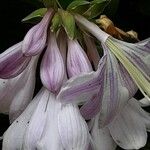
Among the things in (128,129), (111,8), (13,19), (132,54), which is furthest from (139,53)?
(13,19)

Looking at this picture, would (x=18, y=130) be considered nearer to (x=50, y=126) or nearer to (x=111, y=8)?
(x=50, y=126)

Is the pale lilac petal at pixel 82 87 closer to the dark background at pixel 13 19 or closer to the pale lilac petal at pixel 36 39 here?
the pale lilac petal at pixel 36 39

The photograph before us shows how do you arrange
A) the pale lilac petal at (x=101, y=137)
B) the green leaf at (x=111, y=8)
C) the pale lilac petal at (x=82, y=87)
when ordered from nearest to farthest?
the pale lilac petal at (x=82, y=87) → the pale lilac petal at (x=101, y=137) → the green leaf at (x=111, y=8)

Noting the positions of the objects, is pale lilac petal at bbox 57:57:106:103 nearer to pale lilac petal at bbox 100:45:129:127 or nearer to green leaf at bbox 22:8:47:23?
pale lilac petal at bbox 100:45:129:127

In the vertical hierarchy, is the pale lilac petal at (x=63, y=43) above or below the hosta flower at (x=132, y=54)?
above

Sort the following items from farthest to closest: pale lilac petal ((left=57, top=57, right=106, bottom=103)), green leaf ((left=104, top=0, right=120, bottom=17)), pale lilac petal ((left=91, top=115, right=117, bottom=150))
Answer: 1. green leaf ((left=104, top=0, right=120, bottom=17))
2. pale lilac petal ((left=91, top=115, right=117, bottom=150))
3. pale lilac petal ((left=57, top=57, right=106, bottom=103))

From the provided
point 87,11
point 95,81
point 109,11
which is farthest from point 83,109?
point 109,11

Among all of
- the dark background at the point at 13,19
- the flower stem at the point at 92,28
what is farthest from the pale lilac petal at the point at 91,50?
the dark background at the point at 13,19

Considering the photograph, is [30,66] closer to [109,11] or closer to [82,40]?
[82,40]

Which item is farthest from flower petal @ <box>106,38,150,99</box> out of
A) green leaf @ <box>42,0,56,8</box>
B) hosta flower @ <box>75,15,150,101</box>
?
green leaf @ <box>42,0,56,8</box>
